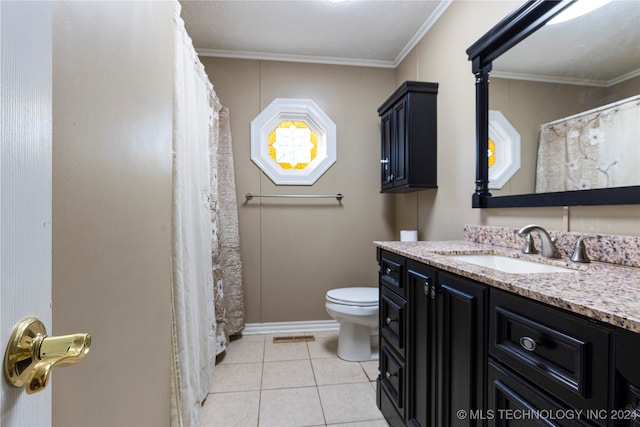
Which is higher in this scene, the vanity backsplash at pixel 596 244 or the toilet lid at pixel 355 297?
the vanity backsplash at pixel 596 244

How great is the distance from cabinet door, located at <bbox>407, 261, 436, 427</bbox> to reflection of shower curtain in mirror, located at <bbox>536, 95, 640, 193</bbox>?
2.17 ft

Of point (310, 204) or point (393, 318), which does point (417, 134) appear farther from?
point (393, 318)

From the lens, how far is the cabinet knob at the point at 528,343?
2.31 ft

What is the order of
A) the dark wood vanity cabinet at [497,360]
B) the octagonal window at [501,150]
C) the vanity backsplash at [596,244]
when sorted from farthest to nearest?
1. the octagonal window at [501,150]
2. the vanity backsplash at [596,244]
3. the dark wood vanity cabinet at [497,360]

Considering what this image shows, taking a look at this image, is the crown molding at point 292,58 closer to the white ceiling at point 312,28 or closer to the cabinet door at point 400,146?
the white ceiling at point 312,28

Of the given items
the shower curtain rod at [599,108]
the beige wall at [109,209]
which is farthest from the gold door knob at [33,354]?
the shower curtain rod at [599,108]

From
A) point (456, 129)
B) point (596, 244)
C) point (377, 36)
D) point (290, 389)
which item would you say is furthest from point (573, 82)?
point (290, 389)

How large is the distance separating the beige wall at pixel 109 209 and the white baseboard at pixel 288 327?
5.24 feet

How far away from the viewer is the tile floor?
1.61 m

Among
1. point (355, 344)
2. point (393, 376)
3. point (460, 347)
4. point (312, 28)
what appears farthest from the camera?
point (312, 28)

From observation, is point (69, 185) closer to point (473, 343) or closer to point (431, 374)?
point (473, 343)

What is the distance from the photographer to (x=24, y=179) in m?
0.33

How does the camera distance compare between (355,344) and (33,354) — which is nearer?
(33,354)

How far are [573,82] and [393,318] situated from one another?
1264 mm
